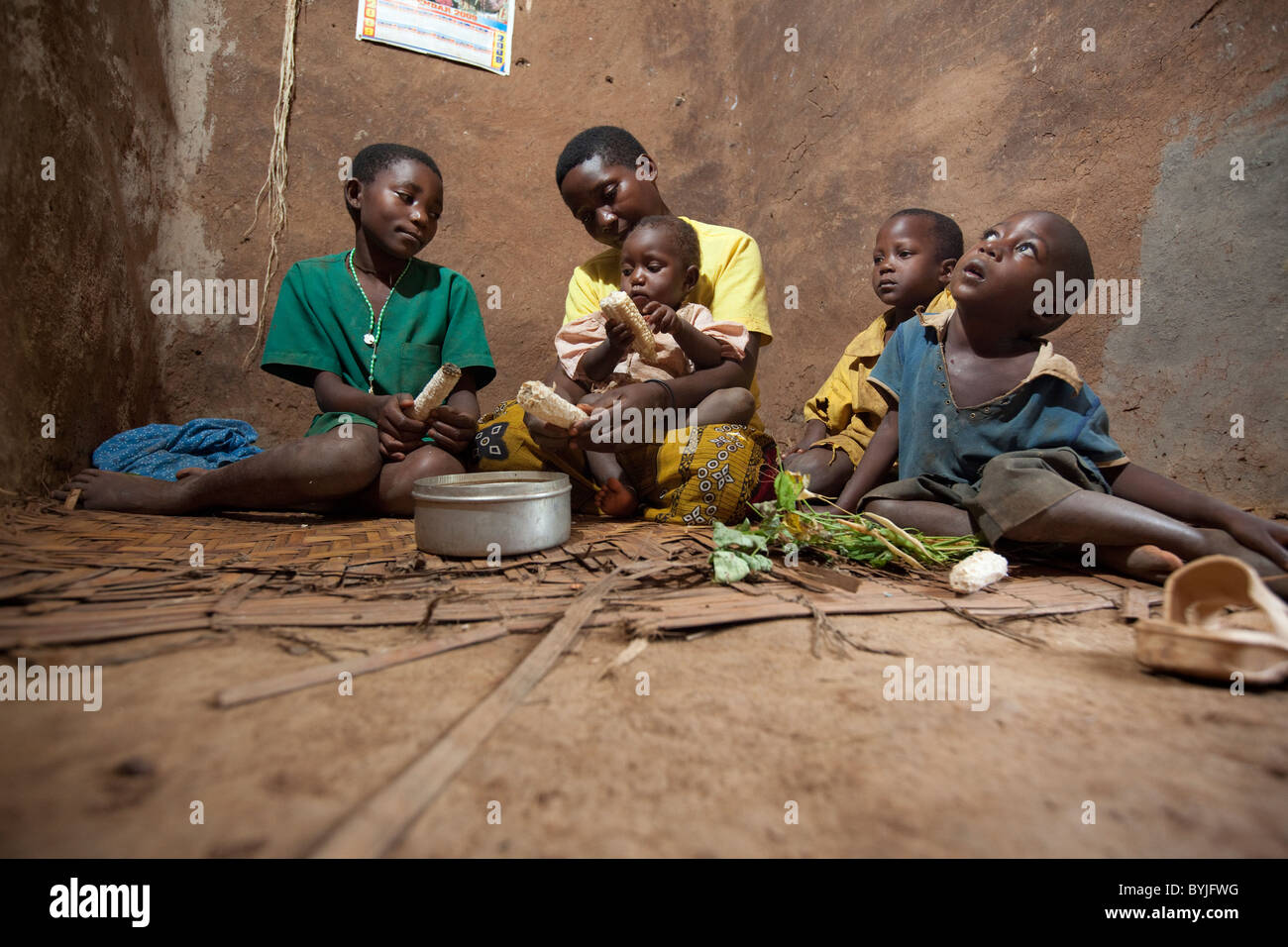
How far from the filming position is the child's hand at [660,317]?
215cm

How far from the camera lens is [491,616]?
1178mm

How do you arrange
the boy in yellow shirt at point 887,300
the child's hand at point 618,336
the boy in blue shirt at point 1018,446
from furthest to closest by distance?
the boy in yellow shirt at point 887,300 < the child's hand at point 618,336 < the boy in blue shirt at point 1018,446

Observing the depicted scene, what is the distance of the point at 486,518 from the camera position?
1635 millimetres

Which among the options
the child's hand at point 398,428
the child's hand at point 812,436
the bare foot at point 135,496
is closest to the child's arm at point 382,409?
the child's hand at point 398,428

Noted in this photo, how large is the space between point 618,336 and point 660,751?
5.53 ft

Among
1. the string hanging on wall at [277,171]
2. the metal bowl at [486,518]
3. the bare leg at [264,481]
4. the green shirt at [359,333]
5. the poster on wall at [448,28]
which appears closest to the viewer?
the metal bowl at [486,518]

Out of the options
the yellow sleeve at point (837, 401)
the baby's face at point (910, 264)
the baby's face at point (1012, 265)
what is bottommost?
the yellow sleeve at point (837, 401)

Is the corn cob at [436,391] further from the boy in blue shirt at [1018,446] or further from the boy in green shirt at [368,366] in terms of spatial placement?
the boy in blue shirt at [1018,446]

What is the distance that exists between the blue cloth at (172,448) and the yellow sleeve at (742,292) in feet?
6.69

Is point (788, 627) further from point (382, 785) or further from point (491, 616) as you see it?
point (382, 785)

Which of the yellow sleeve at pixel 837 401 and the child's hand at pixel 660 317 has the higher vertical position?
the child's hand at pixel 660 317

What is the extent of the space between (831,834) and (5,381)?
9.07 feet

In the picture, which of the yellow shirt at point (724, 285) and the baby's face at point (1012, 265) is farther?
the yellow shirt at point (724, 285)
